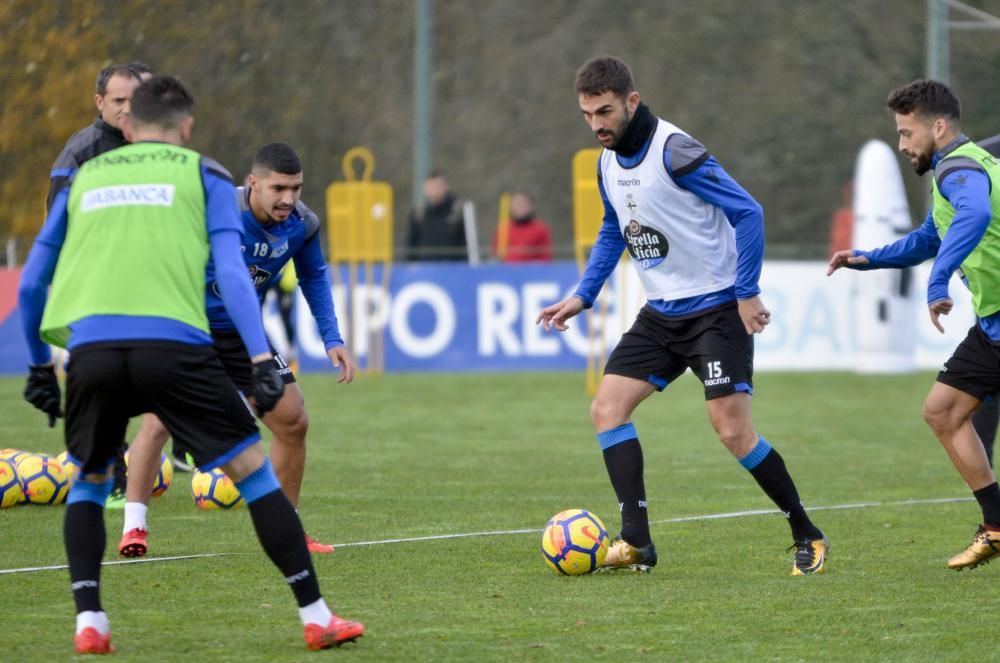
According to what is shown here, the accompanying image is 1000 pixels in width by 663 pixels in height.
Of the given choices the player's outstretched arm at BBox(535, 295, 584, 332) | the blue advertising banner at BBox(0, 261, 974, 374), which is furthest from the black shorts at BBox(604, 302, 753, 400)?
the blue advertising banner at BBox(0, 261, 974, 374)

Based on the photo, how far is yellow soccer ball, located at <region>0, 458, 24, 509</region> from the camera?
9.59m

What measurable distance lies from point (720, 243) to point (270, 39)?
71.4ft

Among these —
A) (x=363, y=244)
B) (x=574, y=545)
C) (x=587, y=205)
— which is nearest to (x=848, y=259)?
(x=574, y=545)

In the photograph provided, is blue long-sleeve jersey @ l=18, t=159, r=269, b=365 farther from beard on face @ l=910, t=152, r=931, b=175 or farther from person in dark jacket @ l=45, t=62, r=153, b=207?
beard on face @ l=910, t=152, r=931, b=175

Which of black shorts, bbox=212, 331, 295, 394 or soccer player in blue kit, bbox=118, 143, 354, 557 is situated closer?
soccer player in blue kit, bbox=118, 143, 354, 557

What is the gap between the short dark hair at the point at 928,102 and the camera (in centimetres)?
750

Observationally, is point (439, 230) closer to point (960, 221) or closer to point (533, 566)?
point (533, 566)

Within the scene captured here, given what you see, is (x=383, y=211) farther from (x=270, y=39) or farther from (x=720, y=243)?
(x=720, y=243)

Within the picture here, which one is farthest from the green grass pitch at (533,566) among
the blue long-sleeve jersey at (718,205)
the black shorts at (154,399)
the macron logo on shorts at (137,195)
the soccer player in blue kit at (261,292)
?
the macron logo on shorts at (137,195)

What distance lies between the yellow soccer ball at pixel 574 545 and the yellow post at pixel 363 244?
1325cm

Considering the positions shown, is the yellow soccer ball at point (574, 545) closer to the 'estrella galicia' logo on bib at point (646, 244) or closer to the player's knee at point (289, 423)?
the 'estrella galicia' logo on bib at point (646, 244)

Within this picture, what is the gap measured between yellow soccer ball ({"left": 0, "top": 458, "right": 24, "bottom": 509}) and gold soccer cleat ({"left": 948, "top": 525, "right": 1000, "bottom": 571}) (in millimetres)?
5125

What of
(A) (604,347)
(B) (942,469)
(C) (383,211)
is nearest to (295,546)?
(B) (942,469)

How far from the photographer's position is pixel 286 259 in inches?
316
